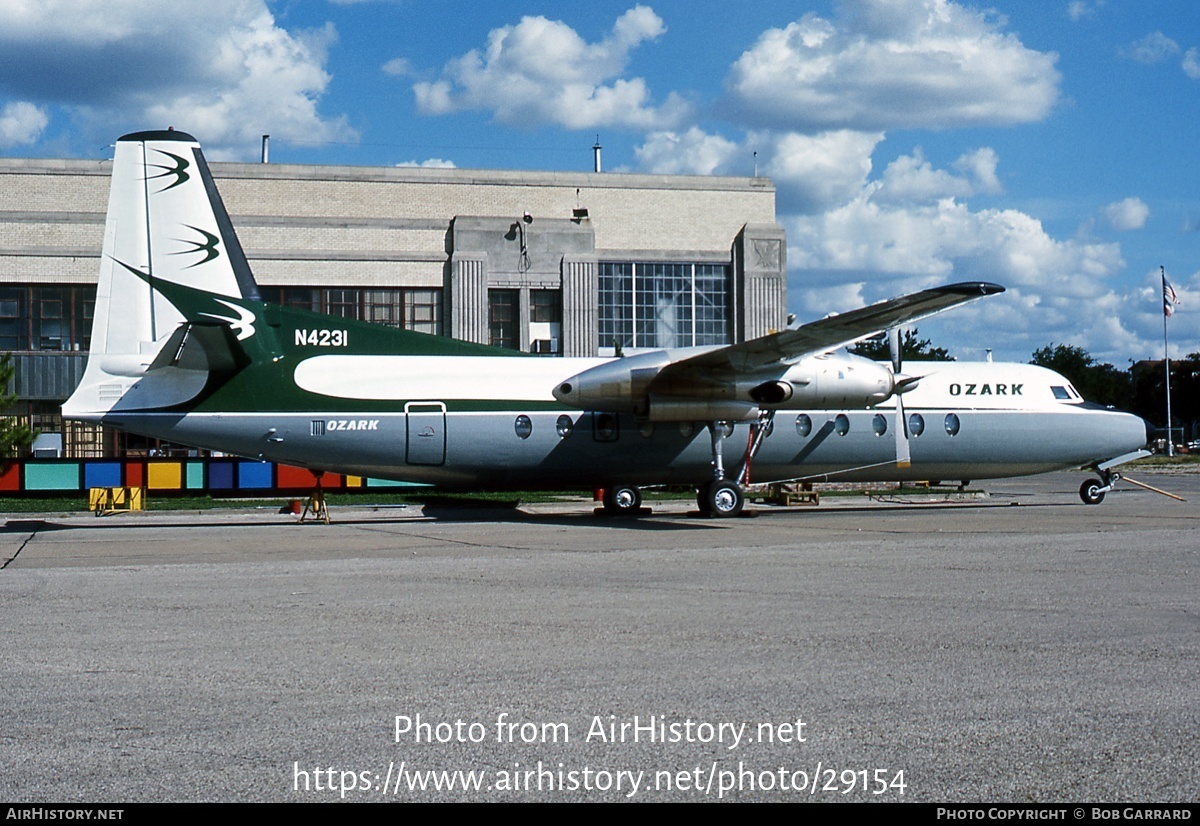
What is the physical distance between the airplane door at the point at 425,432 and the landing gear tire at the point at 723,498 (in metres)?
5.56

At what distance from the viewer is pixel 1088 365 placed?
108 meters

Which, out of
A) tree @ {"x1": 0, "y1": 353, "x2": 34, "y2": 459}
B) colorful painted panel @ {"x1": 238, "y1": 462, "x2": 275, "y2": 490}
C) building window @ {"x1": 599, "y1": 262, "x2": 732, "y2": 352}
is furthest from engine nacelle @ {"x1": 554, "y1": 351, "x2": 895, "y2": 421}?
building window @ {"x1": 599, "y1": 262, "x2": 732, "y2": 352}

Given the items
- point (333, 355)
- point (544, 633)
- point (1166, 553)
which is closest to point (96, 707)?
point (544, 633)

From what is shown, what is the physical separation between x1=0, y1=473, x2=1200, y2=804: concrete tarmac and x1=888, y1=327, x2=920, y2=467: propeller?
7.58 metres

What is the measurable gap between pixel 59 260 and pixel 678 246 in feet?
82.5

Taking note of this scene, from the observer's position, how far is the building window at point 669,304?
4841 cm

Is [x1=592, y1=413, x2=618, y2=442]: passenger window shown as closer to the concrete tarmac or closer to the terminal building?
the concrete tarmac

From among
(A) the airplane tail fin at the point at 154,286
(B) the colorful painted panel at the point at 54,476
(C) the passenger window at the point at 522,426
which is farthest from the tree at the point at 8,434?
(C) the passenger window at the point at 522,426

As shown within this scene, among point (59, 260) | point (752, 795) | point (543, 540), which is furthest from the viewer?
point (59, 260)

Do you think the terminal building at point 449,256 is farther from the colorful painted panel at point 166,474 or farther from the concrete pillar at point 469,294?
the colorful painted panel at point 166,474

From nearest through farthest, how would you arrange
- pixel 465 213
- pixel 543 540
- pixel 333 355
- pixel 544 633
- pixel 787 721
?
pixel 787 721, pixel 544 633, pixel 543 540, pixel 333 355, pixel 465 213

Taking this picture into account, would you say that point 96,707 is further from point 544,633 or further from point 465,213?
point 465,213

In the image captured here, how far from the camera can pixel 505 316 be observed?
154 feet

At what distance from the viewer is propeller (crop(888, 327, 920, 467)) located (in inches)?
894
